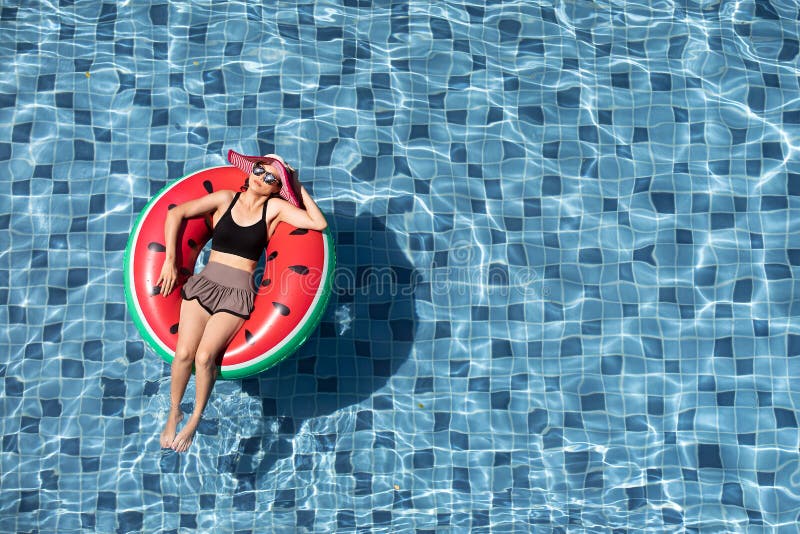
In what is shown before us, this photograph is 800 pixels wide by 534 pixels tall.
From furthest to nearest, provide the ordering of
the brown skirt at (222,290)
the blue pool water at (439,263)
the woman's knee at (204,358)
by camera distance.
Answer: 1. the blue pool water at (439,263)
2. the brown skirt at (222,290)
3. the woman's knee at (204,358)

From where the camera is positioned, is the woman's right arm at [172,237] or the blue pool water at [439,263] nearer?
the woman's right arm at [172,237]

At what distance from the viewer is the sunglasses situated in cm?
399

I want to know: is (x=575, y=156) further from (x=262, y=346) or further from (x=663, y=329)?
(x=262, y=346)

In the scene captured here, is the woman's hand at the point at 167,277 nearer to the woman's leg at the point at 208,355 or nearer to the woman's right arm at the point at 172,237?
the woman's right arm at the point at 172,237

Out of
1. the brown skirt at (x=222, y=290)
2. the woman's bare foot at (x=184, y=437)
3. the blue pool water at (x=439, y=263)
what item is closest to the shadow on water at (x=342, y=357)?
the blue pool water at (x=439, y=263)

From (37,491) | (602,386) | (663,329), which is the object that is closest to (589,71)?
(663,329)

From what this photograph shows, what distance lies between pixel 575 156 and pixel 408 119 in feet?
3.77

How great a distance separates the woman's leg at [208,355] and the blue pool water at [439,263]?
2.45 feet

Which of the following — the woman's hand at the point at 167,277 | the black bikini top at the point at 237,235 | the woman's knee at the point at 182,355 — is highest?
the black bikini top at the point at 237,235

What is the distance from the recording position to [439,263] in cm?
496

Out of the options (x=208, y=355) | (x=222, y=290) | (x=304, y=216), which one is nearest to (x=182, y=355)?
(x=208, y=355)

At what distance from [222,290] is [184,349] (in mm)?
369

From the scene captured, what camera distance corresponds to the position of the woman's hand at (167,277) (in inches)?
155

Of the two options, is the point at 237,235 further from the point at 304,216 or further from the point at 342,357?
the point at 342,357
